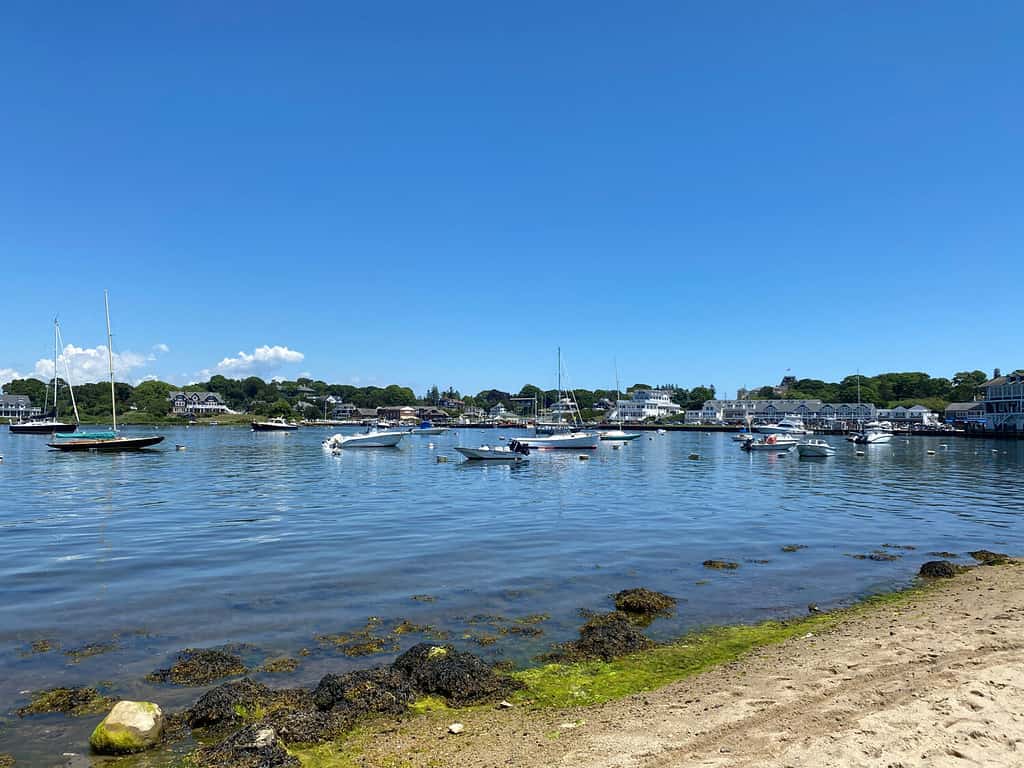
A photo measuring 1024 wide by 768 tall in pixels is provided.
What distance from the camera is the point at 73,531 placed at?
25406 mm

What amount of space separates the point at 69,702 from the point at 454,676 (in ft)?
19.0

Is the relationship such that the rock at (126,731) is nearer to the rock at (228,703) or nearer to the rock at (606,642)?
the rock at (228,703)

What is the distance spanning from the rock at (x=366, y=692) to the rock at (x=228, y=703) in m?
0.86

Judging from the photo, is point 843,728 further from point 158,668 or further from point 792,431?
point 792,431

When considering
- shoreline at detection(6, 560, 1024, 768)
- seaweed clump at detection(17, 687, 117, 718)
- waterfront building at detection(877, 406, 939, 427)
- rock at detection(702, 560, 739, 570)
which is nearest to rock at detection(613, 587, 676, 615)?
shoreline at detection(6, 560, 1024, 768)

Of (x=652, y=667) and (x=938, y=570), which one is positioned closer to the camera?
(x=652, y=667)

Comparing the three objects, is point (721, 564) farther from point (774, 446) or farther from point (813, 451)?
point (774, 446)

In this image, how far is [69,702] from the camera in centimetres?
973

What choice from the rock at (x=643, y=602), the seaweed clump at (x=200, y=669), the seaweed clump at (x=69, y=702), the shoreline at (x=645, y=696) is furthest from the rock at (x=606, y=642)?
the seaweed clump at (x=69, y=702)

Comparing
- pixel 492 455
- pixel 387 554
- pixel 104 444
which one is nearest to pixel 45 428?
pixel 104 444

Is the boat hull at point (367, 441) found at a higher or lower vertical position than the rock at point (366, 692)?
higher

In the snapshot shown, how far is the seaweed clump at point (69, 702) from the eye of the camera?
9.47 meters

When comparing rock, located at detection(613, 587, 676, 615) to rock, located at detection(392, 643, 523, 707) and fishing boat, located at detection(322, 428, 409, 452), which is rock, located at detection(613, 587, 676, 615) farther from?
fishing boat, located at detection(322, 428, 409, 452)

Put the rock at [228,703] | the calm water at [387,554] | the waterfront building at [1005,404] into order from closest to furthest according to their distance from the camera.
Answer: the rock at [228,703], the calm water at [387,554], the waterfront building at [1005,404]
